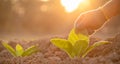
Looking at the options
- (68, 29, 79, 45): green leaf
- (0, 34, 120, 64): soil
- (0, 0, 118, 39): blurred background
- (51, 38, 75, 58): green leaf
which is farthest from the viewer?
(0, 0, 118, 39): blurred background

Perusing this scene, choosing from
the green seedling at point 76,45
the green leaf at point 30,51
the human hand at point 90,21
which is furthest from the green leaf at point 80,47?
the green leaf at point 30,51

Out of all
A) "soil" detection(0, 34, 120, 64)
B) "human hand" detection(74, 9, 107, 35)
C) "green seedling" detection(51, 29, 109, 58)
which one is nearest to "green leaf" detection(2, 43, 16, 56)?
"soil" detection(0, 34, 120, 64)

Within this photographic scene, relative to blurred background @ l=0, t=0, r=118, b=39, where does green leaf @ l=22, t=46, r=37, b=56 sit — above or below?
below

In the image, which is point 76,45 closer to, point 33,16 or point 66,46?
point 66,46

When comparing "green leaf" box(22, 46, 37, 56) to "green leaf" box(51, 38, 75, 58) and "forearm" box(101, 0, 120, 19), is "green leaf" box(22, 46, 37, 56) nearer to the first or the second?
"green leaf" box(51, 38, 75, 58)

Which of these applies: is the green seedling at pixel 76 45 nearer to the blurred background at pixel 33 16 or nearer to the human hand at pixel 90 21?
the human hand at pixel 90 21

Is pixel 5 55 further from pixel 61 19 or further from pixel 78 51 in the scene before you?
pixel 61 19

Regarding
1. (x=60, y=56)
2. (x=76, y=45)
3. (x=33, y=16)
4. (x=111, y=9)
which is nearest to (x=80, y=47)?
(x=76, y=45)
